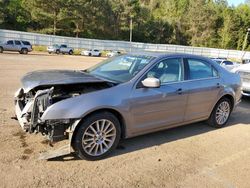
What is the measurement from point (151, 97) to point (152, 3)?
9373cm

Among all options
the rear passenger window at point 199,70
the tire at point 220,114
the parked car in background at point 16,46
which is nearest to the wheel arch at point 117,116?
the rear passenger window at point 199,70

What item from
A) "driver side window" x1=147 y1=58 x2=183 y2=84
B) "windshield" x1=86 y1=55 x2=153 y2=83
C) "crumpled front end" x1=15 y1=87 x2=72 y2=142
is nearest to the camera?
"crumpled front end" x1=15 y1=87 x2=72 y2=142

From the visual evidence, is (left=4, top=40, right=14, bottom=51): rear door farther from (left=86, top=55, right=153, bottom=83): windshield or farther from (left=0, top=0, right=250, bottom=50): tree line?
(left=86, top=55, right=153, bottom=83): windshield

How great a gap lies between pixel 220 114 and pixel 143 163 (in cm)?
272

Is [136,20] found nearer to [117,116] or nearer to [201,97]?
[201,97]

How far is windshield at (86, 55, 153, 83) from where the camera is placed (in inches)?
186

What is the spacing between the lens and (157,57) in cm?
495

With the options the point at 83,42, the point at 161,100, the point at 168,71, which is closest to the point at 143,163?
the point at 161,100

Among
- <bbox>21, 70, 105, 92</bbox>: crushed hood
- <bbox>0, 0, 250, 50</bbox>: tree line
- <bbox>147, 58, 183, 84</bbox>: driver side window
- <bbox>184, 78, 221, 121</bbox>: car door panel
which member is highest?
<bbox>0, 0, 250, 50</bbox>: tree line

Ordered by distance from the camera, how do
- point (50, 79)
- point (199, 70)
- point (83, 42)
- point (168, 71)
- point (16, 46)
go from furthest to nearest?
point (83, 42)
point (16, 46)
point (199, 70)
point (168, 71)
point (50, 79)

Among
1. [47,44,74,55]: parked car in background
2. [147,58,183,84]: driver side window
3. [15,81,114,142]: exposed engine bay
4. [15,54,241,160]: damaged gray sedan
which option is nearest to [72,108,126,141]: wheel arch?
[15,54,241,160]: damaged gray sedan

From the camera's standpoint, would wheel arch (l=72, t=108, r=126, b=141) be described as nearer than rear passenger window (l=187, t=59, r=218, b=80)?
Yes

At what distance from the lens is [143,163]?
14.0 ft

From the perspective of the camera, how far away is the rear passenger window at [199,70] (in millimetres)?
5434
